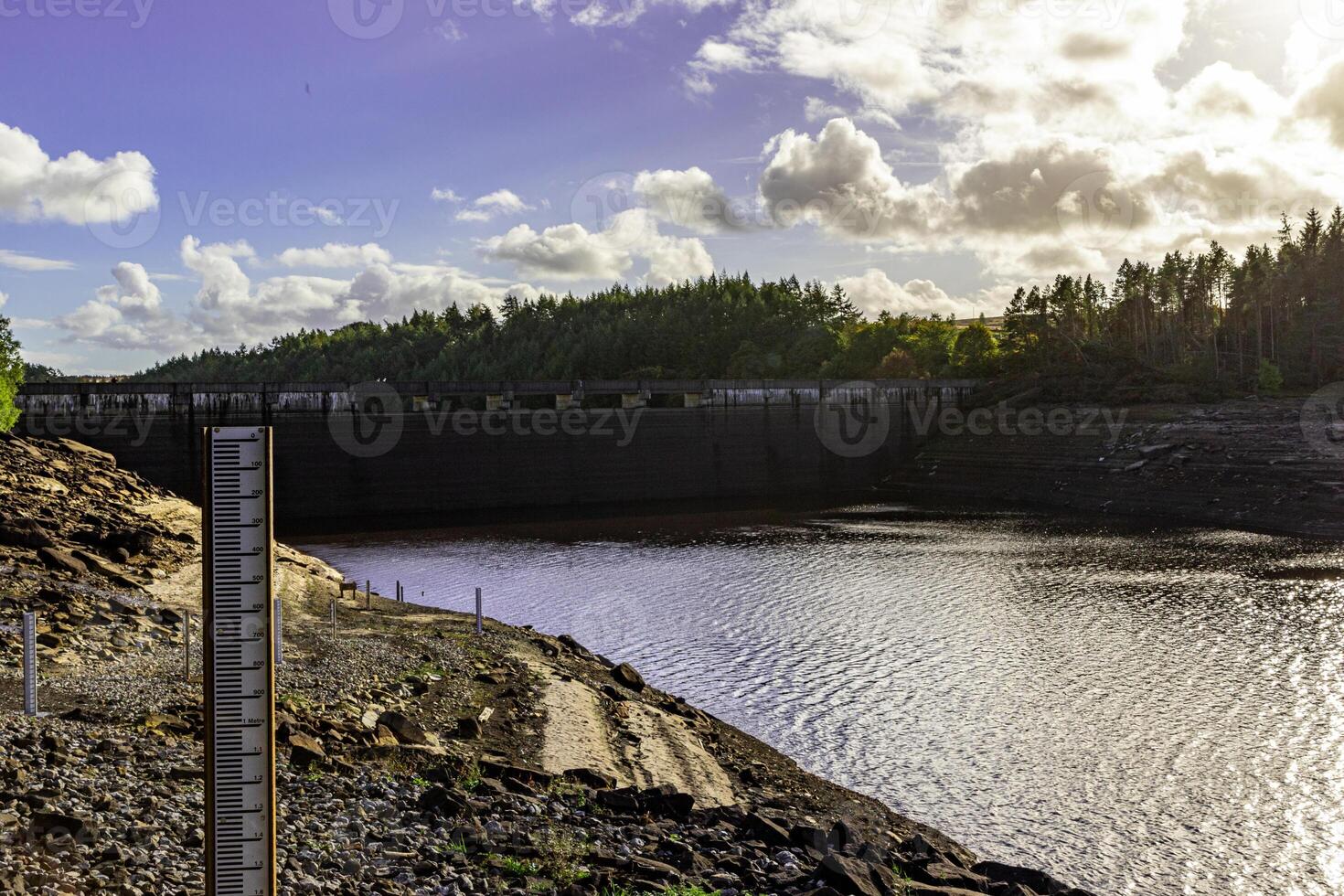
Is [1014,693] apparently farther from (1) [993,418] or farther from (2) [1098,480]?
(1) [993,418]

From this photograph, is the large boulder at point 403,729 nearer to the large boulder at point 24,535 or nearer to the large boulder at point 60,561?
the large boulder at point 60,561

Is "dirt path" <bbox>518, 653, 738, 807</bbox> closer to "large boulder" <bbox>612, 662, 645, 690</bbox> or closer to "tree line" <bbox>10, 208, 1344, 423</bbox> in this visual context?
"large boulder" <bbox>612, 662, 645, 690</bbox>

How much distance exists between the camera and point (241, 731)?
532 centimetres

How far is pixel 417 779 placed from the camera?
1191cm

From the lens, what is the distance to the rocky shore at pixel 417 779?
9062mm

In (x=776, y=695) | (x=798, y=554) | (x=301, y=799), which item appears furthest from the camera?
(x=798, y=554)

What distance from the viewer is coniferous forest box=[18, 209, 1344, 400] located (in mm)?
93062

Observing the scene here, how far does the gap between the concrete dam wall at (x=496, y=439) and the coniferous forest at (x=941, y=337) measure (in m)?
23.0

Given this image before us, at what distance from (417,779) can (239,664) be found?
7319 mm

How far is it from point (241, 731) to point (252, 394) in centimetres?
6697

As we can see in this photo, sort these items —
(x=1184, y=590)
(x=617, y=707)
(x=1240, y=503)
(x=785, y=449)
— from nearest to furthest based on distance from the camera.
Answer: (x=617, y=707) → (x=1184, y=590) → (x=1240, y=503) → (x=785, y=449)

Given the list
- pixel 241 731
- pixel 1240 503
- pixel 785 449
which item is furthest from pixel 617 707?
pixel 785 449

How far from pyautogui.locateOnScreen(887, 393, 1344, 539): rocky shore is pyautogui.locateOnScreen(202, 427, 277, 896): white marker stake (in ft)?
190

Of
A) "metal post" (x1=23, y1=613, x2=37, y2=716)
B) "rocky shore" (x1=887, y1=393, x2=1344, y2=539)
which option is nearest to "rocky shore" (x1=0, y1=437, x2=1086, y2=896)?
"metal post" (x1=23, y1=613, x2=37, y2=716)
